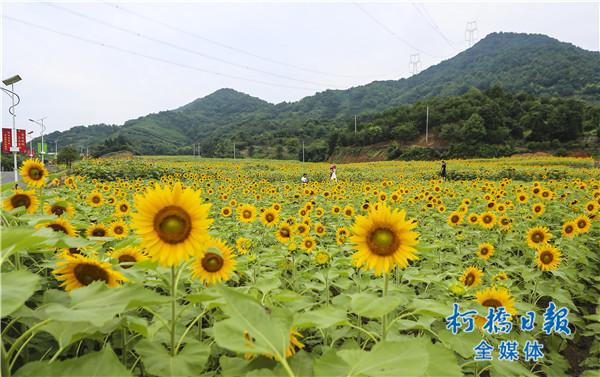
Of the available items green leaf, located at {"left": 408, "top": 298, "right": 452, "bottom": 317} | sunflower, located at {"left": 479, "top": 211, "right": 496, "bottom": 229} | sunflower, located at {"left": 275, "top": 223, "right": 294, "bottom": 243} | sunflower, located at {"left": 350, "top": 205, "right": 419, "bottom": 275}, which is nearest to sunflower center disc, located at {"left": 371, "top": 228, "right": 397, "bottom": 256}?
sunflower, located at {"left": 350, "top": 205, "right": 419, "bottom": 275}

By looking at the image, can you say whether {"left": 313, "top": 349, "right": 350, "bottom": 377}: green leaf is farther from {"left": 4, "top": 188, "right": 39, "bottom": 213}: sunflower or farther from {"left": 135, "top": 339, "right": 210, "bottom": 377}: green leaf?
{"left": 4, "top": 188, "right": 39, "bottom": 213}: sunflower

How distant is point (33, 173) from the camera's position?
2717 millimetres

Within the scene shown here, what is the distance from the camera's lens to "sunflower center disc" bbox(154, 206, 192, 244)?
3.62ft

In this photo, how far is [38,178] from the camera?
8.91ft

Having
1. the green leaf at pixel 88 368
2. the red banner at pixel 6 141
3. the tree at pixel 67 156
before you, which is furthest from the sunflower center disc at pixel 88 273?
the tree at pixel 67 156

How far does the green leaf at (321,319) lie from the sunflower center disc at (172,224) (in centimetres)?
44

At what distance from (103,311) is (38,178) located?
251cm

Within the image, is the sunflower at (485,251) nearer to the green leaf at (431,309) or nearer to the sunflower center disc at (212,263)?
the green leaf at (431,309)

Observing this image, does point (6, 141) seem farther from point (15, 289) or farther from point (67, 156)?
point (67, 156)

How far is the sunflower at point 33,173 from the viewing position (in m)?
2.67

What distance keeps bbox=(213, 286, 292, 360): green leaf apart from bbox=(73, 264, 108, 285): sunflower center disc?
580mm

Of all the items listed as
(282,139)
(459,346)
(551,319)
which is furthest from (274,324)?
(282,139)

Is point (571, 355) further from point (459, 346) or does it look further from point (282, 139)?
point (282, 139)

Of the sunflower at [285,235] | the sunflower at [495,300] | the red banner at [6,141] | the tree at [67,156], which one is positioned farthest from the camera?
the tree at [67,156]
